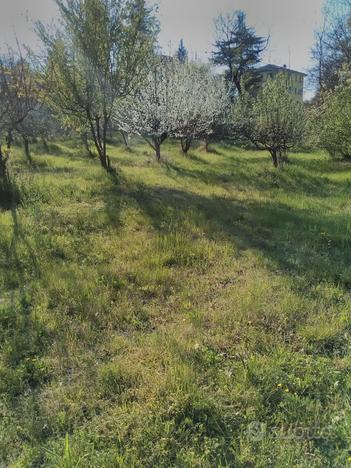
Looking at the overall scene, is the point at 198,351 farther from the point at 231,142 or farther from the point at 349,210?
the point at 231,142

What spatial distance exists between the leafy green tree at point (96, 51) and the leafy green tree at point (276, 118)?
16.0ft

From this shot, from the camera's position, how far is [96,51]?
957 centimetres

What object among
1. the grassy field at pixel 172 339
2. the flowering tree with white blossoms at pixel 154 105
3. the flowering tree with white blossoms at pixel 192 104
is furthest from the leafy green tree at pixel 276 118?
the grassy field at pixel 172 339

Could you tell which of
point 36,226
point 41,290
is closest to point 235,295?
point 41,290

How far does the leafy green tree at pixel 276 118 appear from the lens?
42.5ft

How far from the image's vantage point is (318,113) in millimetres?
14789

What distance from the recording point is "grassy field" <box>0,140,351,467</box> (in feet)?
7.13

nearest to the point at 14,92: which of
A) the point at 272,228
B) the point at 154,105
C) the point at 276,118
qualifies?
the point at 154,105

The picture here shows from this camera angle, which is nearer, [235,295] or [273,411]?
[273,411]

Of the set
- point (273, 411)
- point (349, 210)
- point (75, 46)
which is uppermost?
point (75, 46)

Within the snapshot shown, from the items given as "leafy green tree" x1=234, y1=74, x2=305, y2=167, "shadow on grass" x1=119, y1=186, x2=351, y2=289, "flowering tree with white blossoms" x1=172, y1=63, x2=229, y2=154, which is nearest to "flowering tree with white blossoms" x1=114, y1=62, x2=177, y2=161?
A: "flowering tree with white blossoms" x1=172, y1=63, x2=229, y2=154

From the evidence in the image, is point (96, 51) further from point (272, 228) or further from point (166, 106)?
point (272, 228)

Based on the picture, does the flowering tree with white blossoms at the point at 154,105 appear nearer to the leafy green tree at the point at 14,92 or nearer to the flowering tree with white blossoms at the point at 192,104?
the flowering tree with white blossoms at the point at 192,104

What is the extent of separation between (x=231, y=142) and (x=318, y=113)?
38.9 feet
